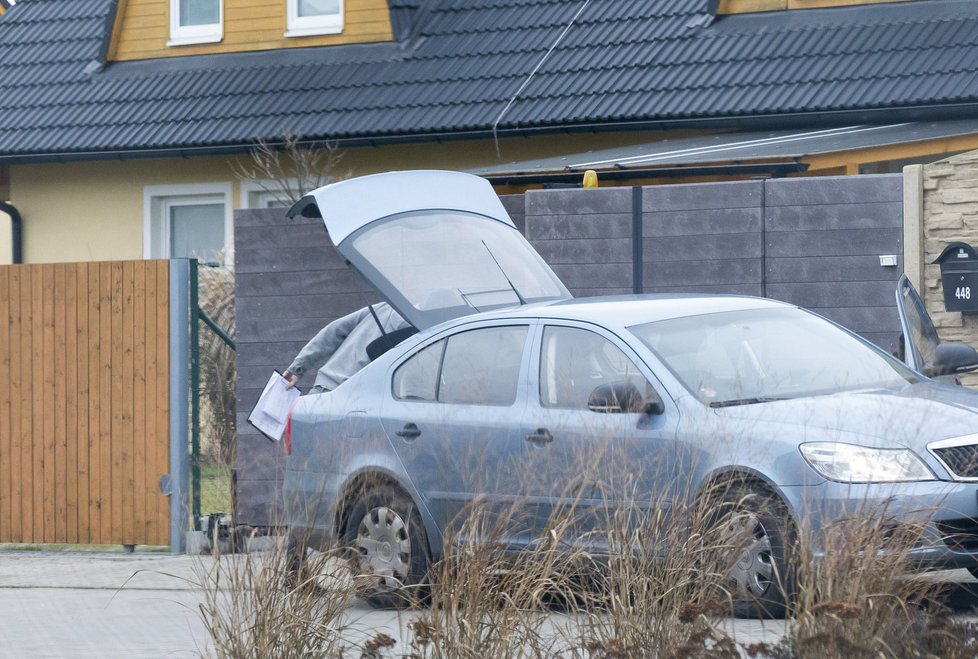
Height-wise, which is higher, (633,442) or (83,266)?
(83,266)

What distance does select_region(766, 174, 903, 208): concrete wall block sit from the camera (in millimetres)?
11141

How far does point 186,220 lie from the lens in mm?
20375

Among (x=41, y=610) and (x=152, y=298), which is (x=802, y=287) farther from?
(x=41, y=610)

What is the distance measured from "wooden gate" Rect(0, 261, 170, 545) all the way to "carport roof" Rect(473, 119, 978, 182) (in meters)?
3.26

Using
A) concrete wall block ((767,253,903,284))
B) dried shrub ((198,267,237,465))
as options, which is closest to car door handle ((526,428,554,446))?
dried shrub ((198,267,237,465))

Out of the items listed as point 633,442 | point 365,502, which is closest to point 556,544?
point 633,442

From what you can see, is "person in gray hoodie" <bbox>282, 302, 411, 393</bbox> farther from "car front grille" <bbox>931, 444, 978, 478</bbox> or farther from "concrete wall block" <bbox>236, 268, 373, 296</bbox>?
"car front grille" <bbox>931, 444, 978, 478</bbox>

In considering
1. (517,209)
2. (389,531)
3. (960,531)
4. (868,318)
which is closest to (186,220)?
(517,209)

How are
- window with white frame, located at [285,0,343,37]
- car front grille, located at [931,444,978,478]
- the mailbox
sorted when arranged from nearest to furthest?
car front grille, located at [931,444,978,478] → the mailbox → window with white frame, located at [285,0,343,37]

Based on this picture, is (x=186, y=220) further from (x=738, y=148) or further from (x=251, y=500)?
(x=251, y=500)

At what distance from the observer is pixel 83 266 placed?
39.8 ft

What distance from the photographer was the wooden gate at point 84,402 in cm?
1191

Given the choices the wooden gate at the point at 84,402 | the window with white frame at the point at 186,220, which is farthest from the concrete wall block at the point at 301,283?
the window with white frame at the point at 186,220

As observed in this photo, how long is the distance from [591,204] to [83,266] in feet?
11.9
